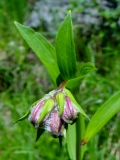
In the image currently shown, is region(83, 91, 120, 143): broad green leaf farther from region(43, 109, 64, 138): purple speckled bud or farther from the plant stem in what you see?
region(43, 109, 64, 138): purple speckled bud

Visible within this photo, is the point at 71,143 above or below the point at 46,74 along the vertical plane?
above

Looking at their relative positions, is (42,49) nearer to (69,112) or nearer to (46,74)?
(69,112)

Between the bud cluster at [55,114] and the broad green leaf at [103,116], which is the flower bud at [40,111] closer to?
the bud cluster at [55,114]

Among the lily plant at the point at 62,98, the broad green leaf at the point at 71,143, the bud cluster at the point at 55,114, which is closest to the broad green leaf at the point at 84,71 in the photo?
the lily plant at the point at 62,98

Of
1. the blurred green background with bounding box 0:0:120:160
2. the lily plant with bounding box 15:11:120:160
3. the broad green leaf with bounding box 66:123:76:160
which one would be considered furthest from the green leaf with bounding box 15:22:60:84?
the blurred green background with bounding box 0:0:120:160

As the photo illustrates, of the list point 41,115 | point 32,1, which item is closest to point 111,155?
point 41,115

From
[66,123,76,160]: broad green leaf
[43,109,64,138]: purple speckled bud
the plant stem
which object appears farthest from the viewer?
[66,123,76,160]: broad green leaf

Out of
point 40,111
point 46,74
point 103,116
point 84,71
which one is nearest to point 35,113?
point 40,111
